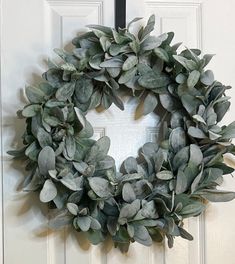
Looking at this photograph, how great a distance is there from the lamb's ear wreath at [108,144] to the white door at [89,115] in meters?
0.08

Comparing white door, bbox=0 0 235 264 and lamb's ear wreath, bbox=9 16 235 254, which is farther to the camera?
white door, bbox=0 0 235 264

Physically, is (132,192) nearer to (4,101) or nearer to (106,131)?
(106,131)

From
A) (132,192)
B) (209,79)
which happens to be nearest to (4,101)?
(132,192)

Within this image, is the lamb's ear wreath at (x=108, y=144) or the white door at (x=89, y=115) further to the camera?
the white door at (x=89, y=115)

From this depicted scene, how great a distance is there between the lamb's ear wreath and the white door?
0.08 meters

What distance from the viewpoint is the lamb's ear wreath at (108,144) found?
1038 millimetres

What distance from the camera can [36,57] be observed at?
116 centimetres

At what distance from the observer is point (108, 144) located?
107 cm

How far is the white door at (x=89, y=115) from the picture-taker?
1.15 meters

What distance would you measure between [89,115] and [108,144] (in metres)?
0.13

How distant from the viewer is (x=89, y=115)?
1162 millimetres

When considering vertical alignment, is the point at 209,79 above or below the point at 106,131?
above

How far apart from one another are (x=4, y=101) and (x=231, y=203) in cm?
64

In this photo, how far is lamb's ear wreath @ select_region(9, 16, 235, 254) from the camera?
1.04 metres
